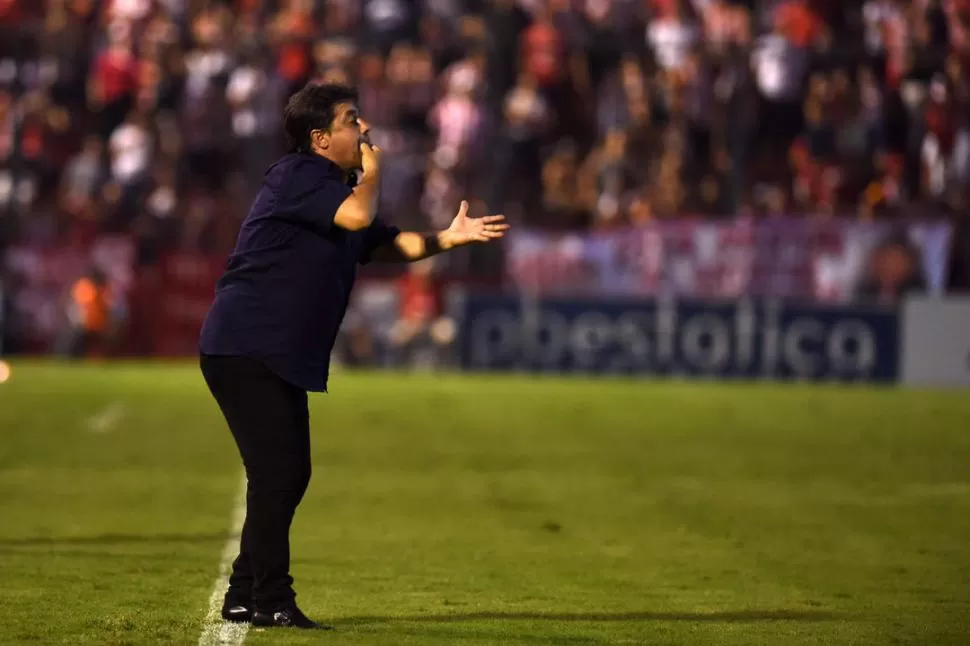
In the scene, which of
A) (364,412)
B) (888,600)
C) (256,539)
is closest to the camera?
(256,539)

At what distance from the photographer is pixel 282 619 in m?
6.77

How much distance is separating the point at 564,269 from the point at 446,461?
1027 centimetres

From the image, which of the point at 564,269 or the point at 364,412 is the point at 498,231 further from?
the point at 564,269

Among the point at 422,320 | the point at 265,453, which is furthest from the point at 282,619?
the point at 422,320

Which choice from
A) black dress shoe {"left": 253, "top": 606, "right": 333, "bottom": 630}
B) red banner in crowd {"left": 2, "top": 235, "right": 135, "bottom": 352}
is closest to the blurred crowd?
red banner in crowd {"left": 2, "top": 235, "right": 135, "bottom": 352}

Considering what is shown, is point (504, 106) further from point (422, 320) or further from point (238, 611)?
point (238, 611)

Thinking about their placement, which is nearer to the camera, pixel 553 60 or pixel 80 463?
pixel 80 463

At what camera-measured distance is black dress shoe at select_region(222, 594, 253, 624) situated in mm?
6914

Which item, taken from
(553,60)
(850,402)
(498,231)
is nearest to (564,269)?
(553,60)

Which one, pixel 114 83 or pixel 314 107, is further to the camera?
pixel 114 83

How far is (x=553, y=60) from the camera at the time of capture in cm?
2481

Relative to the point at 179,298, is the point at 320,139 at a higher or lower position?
higher

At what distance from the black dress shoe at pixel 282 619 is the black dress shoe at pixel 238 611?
0.12m

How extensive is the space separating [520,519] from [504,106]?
46.5 ft
